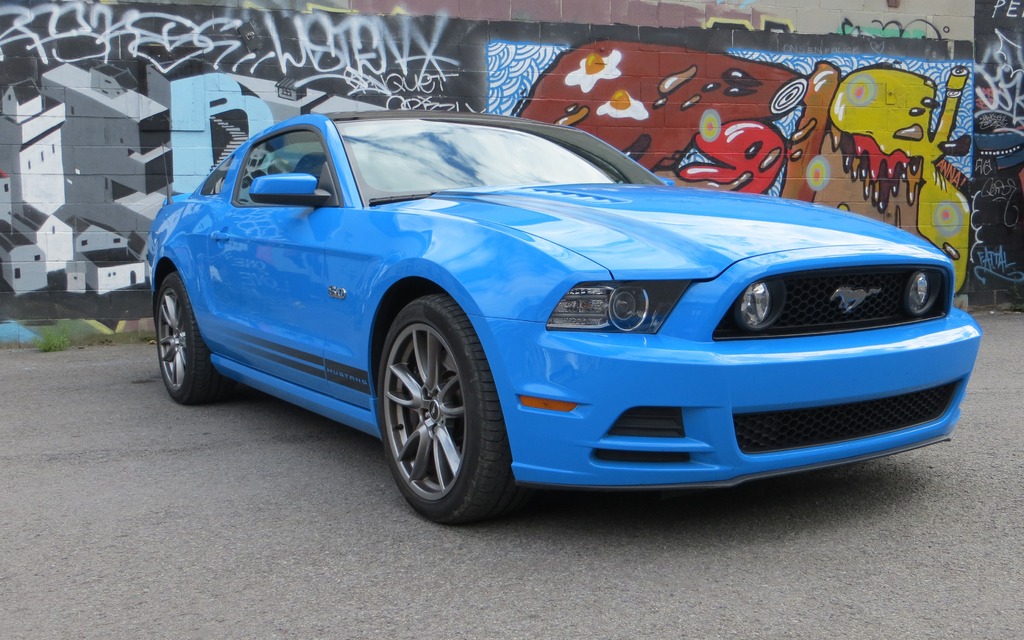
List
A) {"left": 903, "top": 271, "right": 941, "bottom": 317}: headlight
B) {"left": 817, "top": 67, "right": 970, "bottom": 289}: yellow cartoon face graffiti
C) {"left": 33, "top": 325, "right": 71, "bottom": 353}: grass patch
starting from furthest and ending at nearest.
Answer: {"left": 817, "top": 67, "right": 970, "bottom": 289}: yellow cartoon face graffiti → {"left": 33, "top": 325, "right": 71, "bottom": 353}: grass patch → {"left": 903, "top": 271, "right": 941, "bottom": 317}: headlight

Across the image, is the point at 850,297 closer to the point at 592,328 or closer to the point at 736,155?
the point at 592,328

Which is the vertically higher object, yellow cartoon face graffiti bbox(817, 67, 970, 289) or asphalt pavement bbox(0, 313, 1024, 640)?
yellow cartoon face graffiti bbox(817, 67, 970, 289)

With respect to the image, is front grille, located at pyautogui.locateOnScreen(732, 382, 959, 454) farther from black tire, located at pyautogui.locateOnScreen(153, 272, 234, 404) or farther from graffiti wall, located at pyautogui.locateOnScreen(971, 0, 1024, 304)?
graffiti wall, located at pyautogui.locateOnScreen(971, 0, 1024, 304)

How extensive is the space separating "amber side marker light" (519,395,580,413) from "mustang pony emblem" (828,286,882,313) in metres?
0.88

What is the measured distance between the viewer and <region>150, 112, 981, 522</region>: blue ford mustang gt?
9.70 ft

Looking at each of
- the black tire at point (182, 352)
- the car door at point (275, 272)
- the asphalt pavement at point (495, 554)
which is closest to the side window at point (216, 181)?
the car door at point (275, 272)

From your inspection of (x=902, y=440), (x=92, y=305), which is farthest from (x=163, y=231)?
(x=902, y=440)

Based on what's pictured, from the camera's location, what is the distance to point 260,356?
4.71 meters

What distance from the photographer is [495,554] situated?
3.15 meters

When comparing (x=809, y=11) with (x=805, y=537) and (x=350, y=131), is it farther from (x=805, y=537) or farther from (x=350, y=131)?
(x=805, y=537)

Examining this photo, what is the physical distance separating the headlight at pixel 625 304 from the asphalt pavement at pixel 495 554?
699 mm

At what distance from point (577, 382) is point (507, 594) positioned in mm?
619

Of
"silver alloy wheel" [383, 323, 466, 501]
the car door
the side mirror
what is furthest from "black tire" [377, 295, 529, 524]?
the side mirror

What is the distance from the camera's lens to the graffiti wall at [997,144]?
11.2 metres
